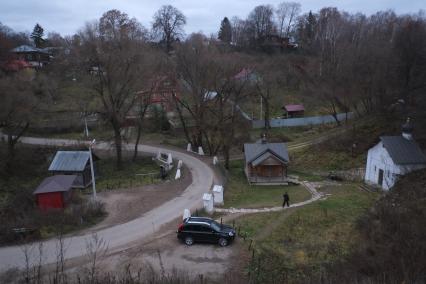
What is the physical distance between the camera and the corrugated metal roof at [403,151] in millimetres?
29222

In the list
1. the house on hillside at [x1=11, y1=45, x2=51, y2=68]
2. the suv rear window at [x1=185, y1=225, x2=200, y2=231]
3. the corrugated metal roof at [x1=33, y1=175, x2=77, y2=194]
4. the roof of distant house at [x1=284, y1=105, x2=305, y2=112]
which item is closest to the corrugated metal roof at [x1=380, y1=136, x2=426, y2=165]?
the suv rear window at [x1=185, y1=225, x2=200, y2=231]

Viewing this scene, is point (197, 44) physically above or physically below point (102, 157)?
above

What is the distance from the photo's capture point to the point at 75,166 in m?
33.4

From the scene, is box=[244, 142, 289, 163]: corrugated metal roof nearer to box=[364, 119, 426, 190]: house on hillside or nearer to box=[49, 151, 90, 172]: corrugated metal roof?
box=[364, 119, 426, 190]: house on hillside

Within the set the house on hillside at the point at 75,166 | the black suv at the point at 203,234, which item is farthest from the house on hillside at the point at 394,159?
the house on hillside at the point at 75,166

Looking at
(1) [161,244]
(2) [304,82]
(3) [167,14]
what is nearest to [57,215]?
(1) [161,244]

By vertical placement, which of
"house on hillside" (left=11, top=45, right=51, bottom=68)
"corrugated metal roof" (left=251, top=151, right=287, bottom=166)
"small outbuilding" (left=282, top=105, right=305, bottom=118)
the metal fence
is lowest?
"corrugated metal roof" (left=251, top=151, right=287, bottom=166)

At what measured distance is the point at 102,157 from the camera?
4297 centimetres

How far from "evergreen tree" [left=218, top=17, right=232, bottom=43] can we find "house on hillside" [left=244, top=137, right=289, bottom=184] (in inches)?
2234

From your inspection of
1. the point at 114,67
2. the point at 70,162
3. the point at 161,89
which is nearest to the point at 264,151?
the point at 161,89

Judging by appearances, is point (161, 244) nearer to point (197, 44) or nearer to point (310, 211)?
point (310, 211)

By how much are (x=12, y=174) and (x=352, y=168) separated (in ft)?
106

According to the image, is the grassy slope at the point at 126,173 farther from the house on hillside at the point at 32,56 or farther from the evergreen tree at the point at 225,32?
the evergreen tree at the point at 225,32

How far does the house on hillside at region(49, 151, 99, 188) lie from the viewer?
33312 millimetres
